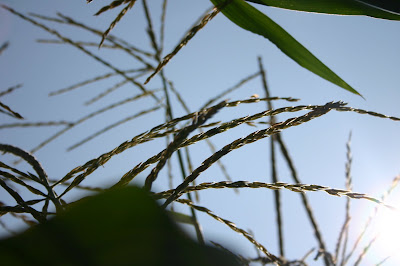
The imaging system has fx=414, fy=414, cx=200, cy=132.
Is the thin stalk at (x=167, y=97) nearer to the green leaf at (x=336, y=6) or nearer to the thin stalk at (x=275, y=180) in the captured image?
the thin stalk at (x=275, y=180)

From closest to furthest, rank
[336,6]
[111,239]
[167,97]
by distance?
[111,239]
[336,6]
[167,97]

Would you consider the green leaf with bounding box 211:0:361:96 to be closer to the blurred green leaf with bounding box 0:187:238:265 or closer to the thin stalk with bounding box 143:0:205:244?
the thin stalk with bounding box 143:0:205:244

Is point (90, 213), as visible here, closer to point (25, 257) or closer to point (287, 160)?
point (25, 257)

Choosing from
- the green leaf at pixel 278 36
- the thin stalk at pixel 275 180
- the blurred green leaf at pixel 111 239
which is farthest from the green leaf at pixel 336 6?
the blurred green leaf at pixel 111 239

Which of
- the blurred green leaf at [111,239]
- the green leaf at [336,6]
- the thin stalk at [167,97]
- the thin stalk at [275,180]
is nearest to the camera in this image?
the blurred green leaf at [111,239]

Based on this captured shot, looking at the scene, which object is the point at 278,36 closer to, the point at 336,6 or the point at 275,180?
the point at 336,6

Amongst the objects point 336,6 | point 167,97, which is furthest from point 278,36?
point 167,97

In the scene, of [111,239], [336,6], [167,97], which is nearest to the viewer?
[111,239]
